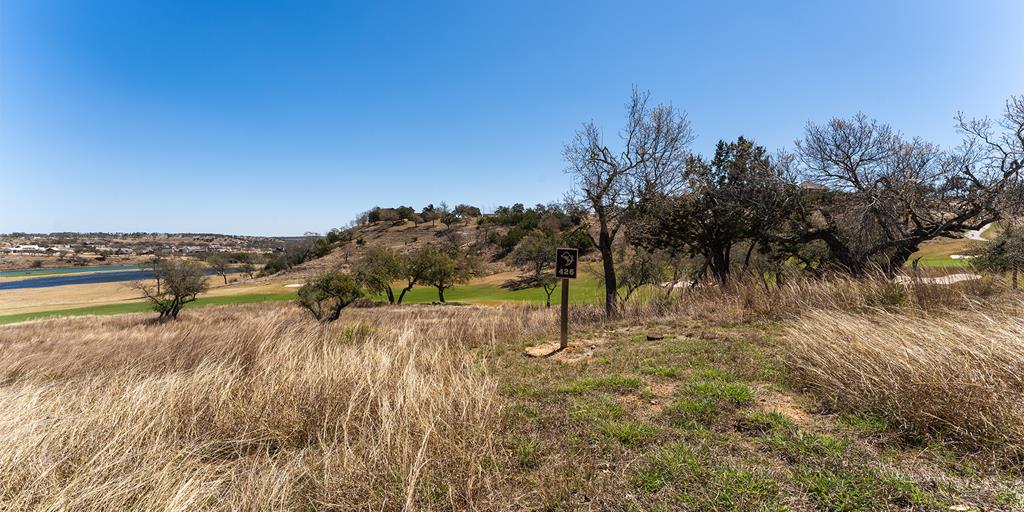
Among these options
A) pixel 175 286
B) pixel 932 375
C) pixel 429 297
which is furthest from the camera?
pixel 429 297

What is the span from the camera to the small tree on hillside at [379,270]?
37469 millimetres

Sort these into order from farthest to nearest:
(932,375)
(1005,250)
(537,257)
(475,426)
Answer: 1. (537,257)
2. (1005,250)
3. (475,426)
4. (932,375)

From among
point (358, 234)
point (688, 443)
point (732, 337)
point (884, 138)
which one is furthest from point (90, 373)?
point (358, 234)

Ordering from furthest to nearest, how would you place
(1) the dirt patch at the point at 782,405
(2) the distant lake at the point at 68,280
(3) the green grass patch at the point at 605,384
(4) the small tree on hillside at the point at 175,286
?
(2) the distant lake at the point at 68,280 < (4) the small tree on hillside at the point at 175,286 < (3) the green grass patch at the point at 605,384 < (1) the dirt patch at the point at 782,405

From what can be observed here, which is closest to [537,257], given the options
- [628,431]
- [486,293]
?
[486,293]

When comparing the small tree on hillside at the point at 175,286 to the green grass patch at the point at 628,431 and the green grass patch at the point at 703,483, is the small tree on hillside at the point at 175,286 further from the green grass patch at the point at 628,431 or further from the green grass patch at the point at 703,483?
the green grass patch at the point at 703,483

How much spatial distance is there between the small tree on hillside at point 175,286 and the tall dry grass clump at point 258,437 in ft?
105

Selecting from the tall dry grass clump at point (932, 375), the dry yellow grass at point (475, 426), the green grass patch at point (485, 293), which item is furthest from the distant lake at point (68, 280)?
the tall dry grass clump at point (932, 375)

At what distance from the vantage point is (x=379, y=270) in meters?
39.3

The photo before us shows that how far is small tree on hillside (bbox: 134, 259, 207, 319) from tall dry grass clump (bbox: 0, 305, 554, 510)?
31.9 m

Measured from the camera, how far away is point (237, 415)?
12.4 feet

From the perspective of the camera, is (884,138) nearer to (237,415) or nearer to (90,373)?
(237,415)

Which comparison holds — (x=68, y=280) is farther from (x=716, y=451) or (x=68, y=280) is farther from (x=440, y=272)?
(x=716, y=451)

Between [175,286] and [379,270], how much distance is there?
16.4m
